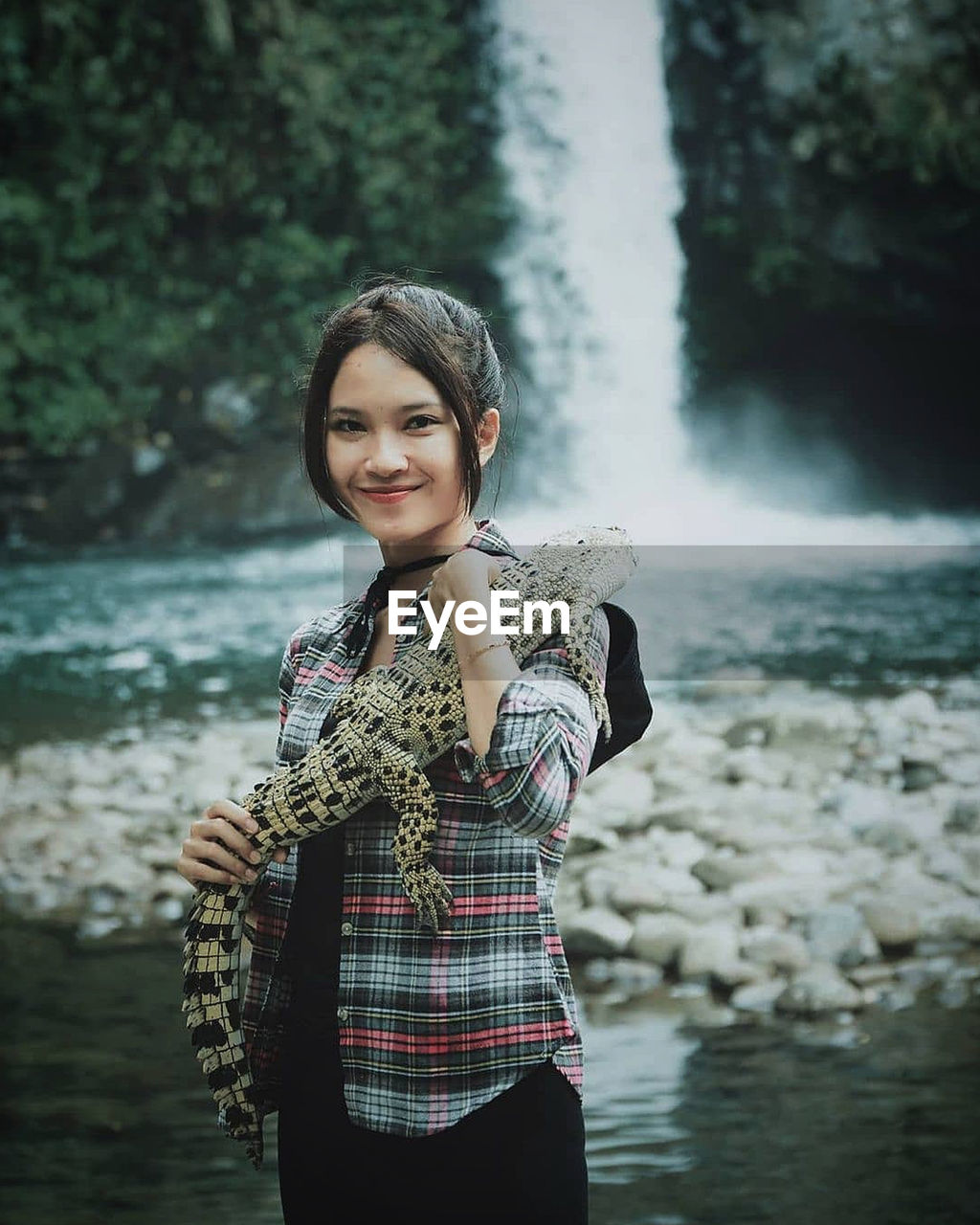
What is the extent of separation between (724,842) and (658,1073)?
0.74 meters

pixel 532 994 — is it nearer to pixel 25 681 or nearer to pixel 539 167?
pixel 25 681

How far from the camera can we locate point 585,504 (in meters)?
3.65

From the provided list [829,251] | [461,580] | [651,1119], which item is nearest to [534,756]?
[461,580]

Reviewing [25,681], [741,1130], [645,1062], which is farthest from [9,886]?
[741,1130]

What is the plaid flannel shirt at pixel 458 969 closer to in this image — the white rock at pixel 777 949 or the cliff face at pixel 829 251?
the white rock at pixel 777 949

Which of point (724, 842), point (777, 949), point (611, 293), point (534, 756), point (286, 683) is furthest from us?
point (611, 293)

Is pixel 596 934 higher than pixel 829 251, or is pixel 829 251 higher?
pixel 829 251

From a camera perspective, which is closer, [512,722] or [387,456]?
[512,722]

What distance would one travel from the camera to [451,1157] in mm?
823

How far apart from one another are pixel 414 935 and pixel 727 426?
307 centimetres

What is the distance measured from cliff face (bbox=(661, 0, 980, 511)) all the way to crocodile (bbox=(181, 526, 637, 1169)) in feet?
9.27

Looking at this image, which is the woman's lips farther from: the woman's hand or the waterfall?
the waterfall

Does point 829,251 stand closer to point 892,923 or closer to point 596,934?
point 892,923

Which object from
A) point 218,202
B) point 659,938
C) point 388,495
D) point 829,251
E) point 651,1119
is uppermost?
point 218,202
